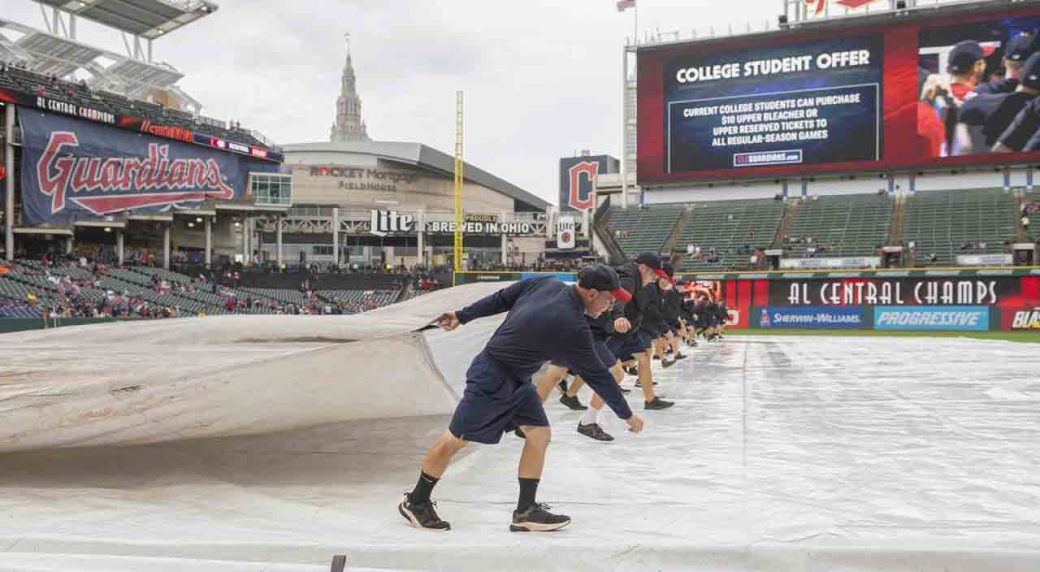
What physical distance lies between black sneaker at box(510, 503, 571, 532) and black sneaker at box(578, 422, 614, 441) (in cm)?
282

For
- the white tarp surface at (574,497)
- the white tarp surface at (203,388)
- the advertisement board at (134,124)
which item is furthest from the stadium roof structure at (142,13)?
the white tarp surface at (574,497)

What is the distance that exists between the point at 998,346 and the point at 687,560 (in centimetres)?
1912

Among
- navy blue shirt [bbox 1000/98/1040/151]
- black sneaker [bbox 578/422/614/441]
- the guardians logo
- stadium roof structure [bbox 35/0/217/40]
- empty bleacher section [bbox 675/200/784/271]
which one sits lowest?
black sneaker [bbox 578/422/614/441]

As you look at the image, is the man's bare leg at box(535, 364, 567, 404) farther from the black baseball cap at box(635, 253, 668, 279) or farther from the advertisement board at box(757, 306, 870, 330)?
the advertisement board at box(757, 306, 870, 330)

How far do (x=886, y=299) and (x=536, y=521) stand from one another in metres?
34.8

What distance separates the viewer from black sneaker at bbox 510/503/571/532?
4.39 m

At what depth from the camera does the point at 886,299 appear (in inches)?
1395

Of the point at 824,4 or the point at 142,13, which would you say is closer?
the point at 824,4

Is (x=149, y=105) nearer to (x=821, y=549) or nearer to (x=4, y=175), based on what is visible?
(x=4, y=175)

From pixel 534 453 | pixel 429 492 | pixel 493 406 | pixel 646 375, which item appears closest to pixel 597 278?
pixel 493 406

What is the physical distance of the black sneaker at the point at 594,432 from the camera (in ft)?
23.9

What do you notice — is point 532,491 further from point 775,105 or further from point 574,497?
point 775,105

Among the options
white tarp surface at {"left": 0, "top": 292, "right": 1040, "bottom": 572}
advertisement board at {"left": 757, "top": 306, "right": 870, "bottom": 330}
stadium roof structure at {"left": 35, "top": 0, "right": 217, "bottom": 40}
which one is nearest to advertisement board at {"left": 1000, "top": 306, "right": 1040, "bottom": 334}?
advertisement board at {"left": 757, "top": 306, "right": 870, "bottom": 330}

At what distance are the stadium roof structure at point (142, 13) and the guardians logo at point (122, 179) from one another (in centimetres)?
851
